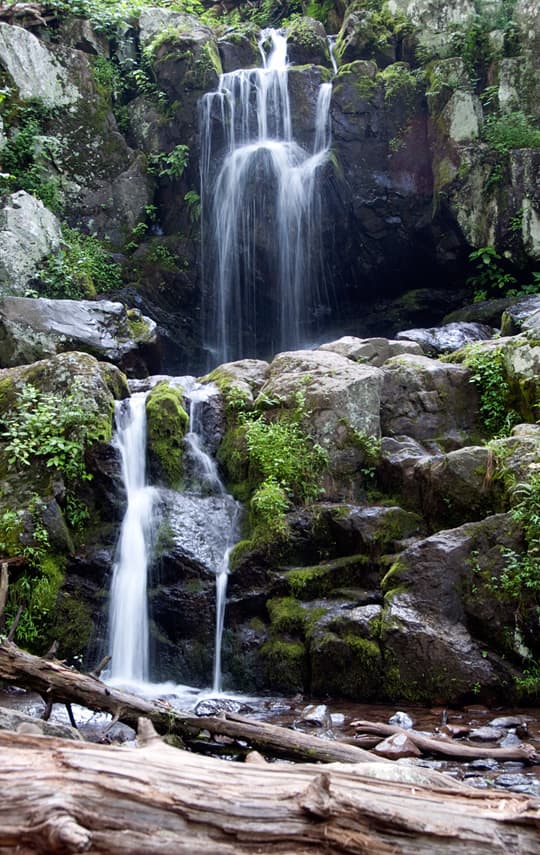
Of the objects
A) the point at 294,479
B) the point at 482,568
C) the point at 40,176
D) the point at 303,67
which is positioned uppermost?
the point at 303,67

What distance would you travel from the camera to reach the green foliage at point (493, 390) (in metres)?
8.78

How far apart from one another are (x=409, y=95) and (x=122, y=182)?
6.63m

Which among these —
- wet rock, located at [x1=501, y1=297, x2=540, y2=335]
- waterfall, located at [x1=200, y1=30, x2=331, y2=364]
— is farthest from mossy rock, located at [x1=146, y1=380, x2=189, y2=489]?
waterfall, located at [x1=200, y1=30, x2=331, y2=364]

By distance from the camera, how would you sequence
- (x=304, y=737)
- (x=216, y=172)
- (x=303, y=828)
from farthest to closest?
(x=216, y=172), (x=304, y=737), (x=303, y=828)

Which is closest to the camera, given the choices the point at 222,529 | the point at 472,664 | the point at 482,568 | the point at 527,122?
the point at 472,664

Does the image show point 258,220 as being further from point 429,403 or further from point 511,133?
point 429,403

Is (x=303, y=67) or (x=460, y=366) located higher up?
(x=303, y=67)

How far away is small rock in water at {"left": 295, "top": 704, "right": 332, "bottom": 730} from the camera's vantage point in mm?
5324

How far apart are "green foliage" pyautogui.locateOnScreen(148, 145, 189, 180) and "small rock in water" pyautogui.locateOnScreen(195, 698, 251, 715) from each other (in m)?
12.8

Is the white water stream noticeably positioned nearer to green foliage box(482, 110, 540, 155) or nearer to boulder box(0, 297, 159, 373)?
boulder box(0, 297, 159, 373)

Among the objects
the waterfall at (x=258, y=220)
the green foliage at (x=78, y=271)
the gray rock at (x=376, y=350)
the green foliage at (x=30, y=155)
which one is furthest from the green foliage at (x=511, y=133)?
the green foliage at (x=30, y=155)

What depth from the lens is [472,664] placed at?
19.5 ft

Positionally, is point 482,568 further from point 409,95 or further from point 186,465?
point 409,95

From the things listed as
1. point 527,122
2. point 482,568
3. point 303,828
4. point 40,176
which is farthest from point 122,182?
point 303,828
